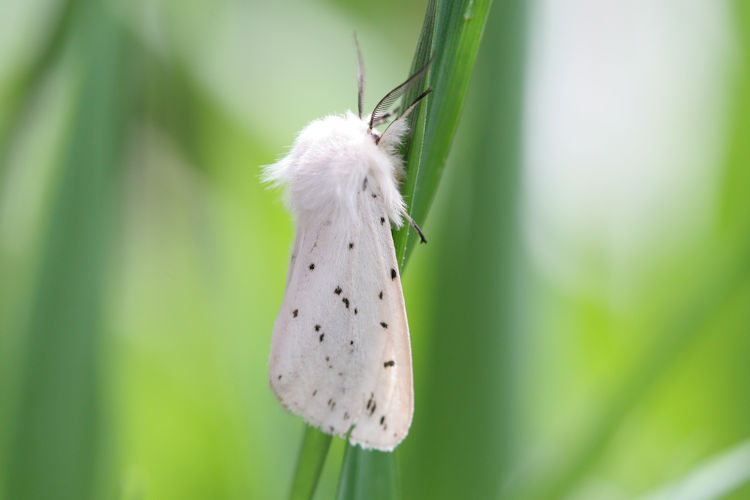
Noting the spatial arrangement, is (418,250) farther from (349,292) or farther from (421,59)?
(421,59)

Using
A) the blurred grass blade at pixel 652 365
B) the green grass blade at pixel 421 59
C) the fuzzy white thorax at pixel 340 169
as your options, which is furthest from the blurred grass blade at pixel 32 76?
the blurred grass blade at pixel 652 365

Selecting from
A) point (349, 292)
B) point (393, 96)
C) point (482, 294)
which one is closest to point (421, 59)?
point (393, 96)

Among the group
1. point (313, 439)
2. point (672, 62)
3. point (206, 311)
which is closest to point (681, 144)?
point (672, 62)

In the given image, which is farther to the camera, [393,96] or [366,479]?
[393,96]

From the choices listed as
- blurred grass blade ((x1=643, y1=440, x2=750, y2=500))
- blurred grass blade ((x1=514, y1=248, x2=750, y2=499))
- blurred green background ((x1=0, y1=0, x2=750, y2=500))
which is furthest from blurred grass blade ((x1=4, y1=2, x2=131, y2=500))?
blurred grass blade ((x1=643, y1=440, x2=750, y2=500))

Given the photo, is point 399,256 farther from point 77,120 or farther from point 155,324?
point 155,324
